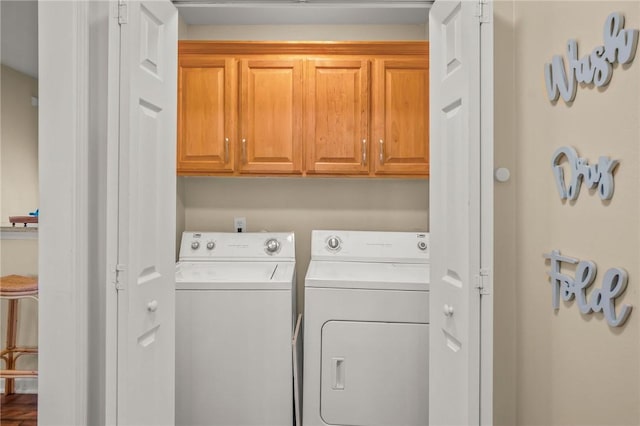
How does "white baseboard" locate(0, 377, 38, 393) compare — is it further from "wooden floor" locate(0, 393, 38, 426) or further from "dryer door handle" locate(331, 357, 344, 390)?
"dryer door handle" locate(331, 357, 344, 390)

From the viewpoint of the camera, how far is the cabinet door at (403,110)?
2.63 meters

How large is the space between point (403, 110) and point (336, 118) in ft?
1.42

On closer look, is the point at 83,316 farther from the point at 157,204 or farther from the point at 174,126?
the point at 174,126

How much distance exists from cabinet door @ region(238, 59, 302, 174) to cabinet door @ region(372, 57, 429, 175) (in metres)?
0.52

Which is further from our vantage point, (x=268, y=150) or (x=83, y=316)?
(x=268, y=150)

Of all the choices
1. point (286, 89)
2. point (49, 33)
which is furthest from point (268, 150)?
point (49, 33)

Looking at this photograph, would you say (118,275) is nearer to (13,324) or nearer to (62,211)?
(62,211)

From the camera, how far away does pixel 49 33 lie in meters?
1.32

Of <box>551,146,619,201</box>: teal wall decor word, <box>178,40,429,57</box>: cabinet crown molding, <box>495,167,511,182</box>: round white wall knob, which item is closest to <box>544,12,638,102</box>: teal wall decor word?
<box>551,146,619,201</box>: teal wall decor word

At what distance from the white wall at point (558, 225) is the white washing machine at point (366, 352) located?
0.61 m

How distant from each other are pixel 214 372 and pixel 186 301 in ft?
1.30

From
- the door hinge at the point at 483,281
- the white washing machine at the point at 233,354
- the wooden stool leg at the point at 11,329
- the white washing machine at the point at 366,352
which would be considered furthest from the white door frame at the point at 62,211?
the wooden stool leg at the point at 11,329

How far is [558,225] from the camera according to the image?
129 centimetres

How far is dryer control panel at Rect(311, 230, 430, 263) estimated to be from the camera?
267 cm
